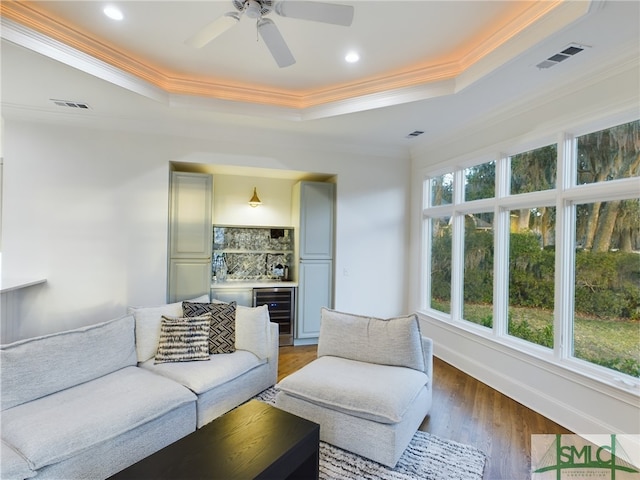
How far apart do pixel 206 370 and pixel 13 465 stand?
123 cm

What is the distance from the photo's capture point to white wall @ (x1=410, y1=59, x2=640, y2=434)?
2496 mm

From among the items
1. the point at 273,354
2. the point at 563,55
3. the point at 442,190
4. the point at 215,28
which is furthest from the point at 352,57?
the point at 273,354

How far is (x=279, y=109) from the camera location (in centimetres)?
394

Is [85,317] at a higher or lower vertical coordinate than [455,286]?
lower

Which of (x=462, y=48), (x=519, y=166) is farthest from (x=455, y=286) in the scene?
(x=462, y=48)

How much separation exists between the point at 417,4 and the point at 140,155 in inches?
137

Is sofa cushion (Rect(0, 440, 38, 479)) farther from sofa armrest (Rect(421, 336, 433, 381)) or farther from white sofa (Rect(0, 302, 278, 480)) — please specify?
sofa armrest (Rect(421, 336, 433, 381))

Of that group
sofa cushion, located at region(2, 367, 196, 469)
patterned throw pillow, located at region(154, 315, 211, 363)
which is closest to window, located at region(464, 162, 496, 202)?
patterned throw pillow, located at region(154, 315, 211, 363)

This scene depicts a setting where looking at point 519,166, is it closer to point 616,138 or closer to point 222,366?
point 616,138

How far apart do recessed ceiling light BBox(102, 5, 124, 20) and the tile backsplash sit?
2.96m

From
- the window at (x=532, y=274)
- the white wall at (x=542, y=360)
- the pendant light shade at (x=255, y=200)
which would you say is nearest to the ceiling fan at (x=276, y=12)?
the white wall at (x=542, y=360)

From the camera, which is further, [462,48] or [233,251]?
[233,251]

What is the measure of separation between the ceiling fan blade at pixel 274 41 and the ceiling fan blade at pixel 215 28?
17cm

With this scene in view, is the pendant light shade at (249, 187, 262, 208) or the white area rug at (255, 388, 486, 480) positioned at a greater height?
the pendant light shade at (249, 187, 262, 208)
